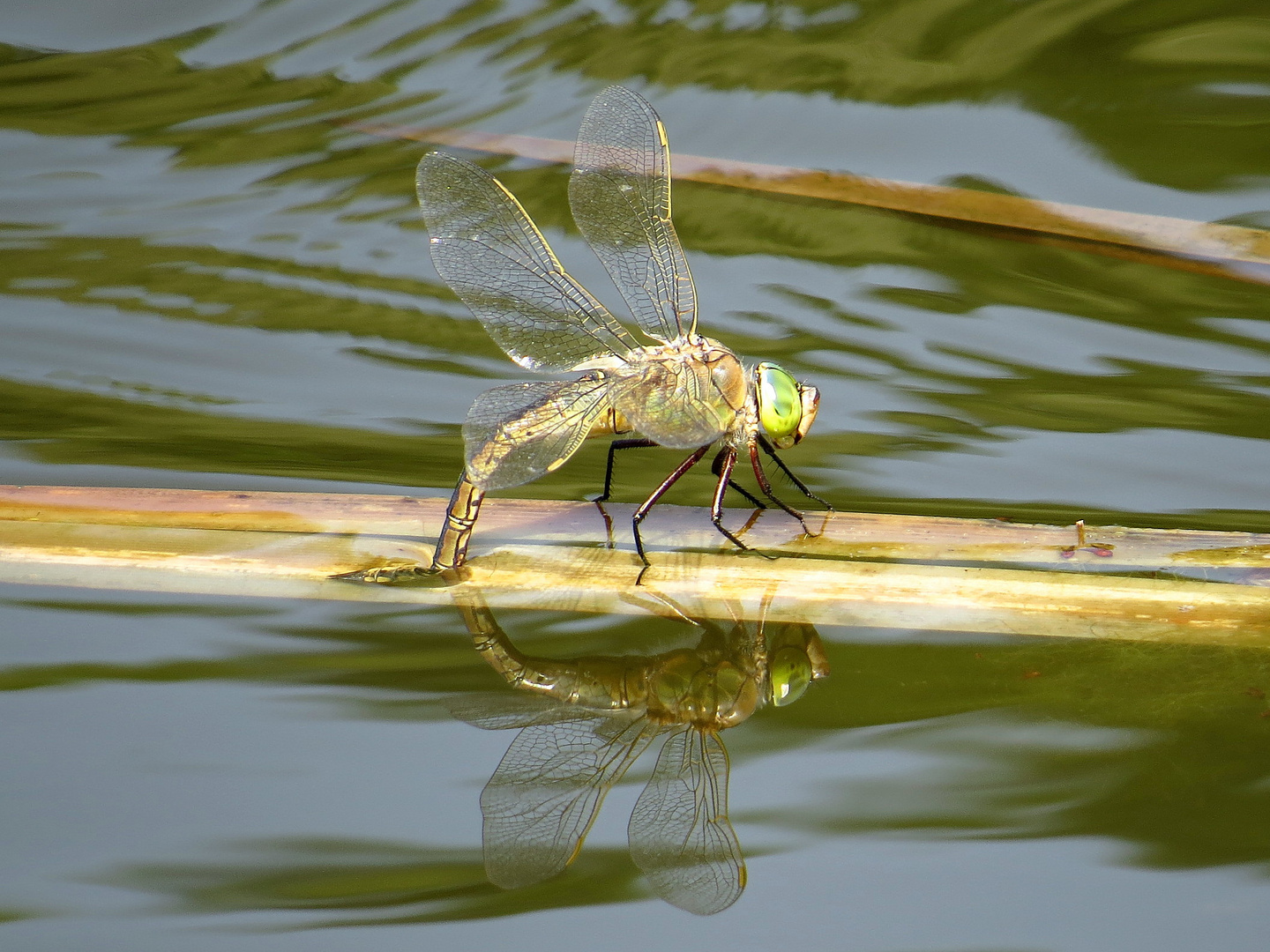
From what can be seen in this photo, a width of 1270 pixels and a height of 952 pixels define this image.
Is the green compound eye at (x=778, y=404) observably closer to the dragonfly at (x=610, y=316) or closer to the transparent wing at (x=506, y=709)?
Answer: the dragonfly at (x=610, y=316)

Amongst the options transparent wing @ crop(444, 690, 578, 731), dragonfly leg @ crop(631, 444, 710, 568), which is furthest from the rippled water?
Result: dragonfly leg @ crop(631, 444, 710, 568)

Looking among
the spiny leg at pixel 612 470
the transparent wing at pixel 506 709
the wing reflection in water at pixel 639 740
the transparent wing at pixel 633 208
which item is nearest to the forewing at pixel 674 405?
the spiny leg at pixel 612 470

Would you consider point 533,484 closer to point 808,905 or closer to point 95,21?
point 808,905

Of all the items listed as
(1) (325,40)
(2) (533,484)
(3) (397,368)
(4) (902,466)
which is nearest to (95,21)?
(1) (325,40)

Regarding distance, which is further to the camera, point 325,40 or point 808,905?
point 325,40

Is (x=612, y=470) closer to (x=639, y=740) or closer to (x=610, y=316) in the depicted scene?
(x=610, y=316)

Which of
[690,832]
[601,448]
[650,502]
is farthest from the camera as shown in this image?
[601,448]

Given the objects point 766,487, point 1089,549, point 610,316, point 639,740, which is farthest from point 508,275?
point 1089,549
